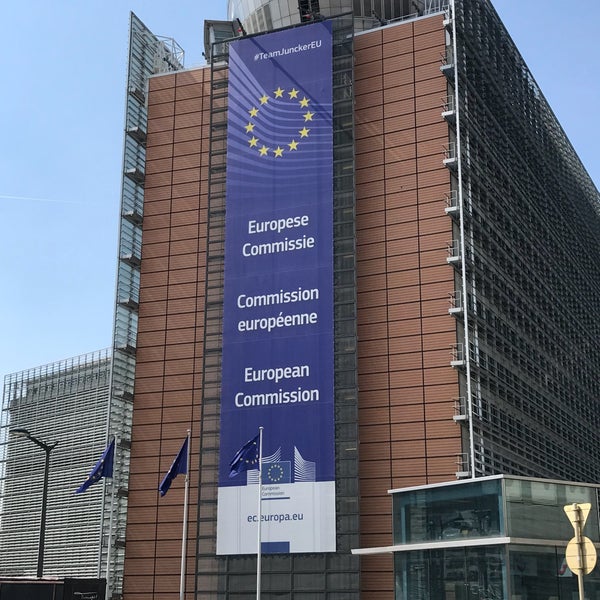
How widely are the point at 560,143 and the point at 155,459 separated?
54.4 meters

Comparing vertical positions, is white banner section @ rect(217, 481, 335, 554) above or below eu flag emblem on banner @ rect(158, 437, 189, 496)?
below

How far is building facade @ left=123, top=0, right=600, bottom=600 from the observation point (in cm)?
6275

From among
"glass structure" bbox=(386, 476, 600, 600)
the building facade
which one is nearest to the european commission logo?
the building facade

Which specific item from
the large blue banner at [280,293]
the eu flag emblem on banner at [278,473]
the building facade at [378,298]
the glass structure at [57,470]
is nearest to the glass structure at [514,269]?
the building facade at [378,298]

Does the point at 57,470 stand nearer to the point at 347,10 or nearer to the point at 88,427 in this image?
the point at 88,427

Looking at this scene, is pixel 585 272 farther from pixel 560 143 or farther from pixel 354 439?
pixel 354 439

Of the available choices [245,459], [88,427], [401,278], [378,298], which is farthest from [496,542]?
[88,427]

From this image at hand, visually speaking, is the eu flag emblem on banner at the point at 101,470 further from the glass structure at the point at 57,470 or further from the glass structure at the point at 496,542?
the glass structure at the point at 57,470

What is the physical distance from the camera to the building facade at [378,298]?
6275 centimetres

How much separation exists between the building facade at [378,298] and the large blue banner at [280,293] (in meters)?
0.98

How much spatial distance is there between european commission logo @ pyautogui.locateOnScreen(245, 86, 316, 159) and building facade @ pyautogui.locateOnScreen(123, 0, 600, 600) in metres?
2.41

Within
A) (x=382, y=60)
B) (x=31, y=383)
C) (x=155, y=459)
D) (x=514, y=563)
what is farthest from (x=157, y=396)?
(x=31, y=383)

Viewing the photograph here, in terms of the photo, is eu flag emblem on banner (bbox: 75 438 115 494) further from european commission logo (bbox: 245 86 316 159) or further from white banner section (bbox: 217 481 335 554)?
european commission logo (bbox: 245 86 316 159)

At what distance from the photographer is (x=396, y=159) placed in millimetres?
68688
